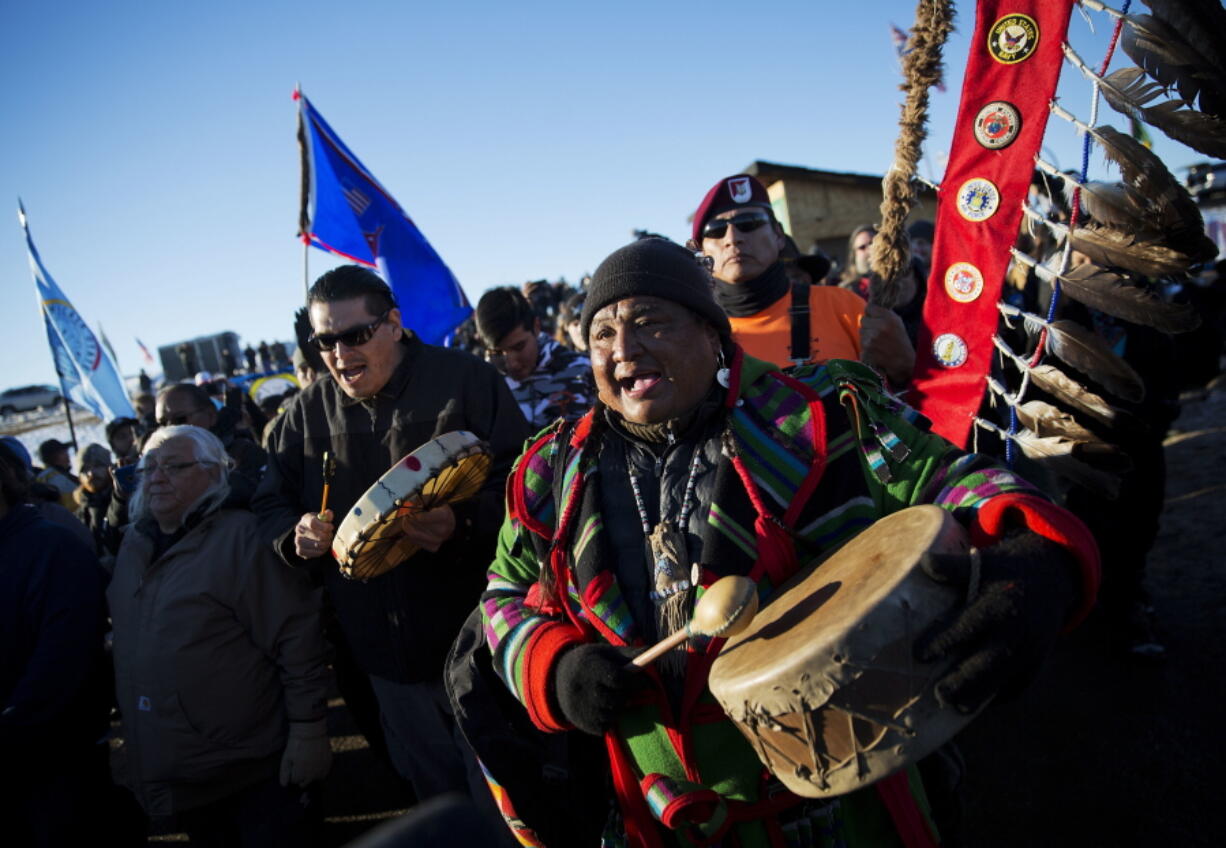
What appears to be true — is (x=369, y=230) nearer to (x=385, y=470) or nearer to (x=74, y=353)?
(x=385, y=470)

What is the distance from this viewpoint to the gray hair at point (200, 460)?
9.45 feet

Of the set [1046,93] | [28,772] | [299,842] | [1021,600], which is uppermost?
[1046,93]

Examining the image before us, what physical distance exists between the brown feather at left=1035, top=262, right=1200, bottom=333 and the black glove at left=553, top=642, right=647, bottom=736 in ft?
5.21

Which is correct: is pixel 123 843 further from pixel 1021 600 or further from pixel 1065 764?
pixel 1065 764

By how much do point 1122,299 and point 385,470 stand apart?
256 centimetres

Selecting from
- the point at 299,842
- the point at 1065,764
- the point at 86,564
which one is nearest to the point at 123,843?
the point at 299,842

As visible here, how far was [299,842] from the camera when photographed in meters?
2.76

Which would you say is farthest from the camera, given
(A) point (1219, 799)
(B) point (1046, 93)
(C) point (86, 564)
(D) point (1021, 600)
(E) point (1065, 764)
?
(E) point (1065, 764)

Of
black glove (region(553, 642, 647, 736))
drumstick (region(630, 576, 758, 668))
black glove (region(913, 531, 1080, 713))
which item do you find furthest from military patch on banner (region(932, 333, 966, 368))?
black glove (region(553, 642, 647, 736))

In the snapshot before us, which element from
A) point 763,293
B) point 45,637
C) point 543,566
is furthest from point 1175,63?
point 45,637

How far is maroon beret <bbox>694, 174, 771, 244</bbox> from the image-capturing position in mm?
3102

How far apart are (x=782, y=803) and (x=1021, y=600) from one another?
0.76 m

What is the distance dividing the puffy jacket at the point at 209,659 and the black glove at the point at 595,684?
172 centimetres

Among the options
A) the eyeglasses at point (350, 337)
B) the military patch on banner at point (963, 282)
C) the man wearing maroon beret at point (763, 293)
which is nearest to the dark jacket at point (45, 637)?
the eyeglasses at point (350, 337)
